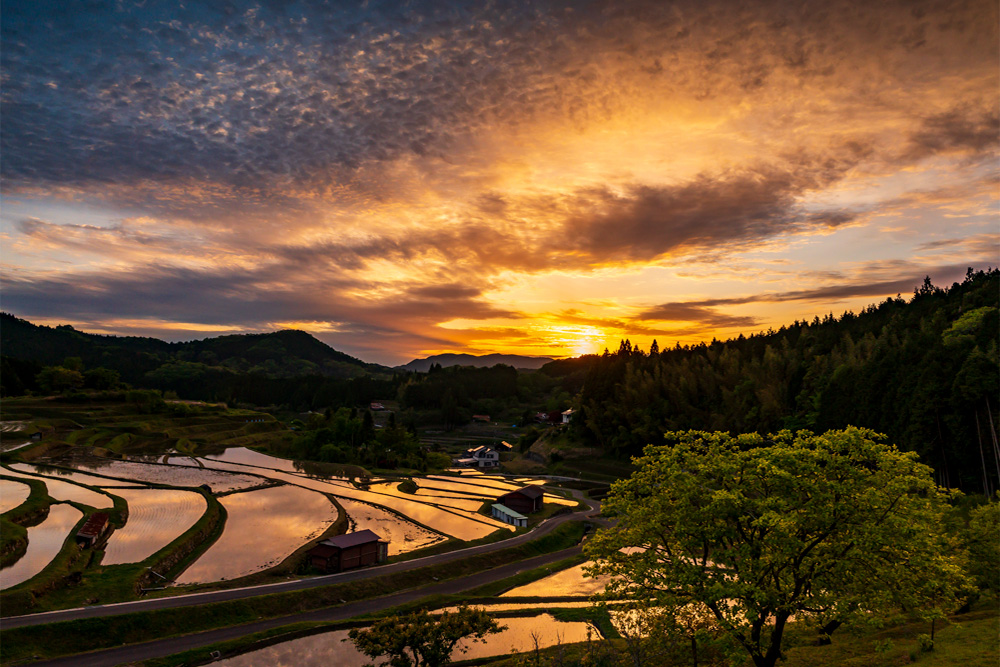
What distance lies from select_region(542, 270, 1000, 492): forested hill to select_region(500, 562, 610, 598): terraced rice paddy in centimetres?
3910

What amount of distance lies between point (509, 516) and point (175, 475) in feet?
155

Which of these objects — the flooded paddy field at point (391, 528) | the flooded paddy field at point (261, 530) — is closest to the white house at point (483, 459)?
the flooded paddy field at point (261, 530)

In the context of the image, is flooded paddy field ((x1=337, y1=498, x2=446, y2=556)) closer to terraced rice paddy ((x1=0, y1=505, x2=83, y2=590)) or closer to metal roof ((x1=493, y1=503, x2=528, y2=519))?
metal roof ((x1=493, y1=503, x2=528, y2=519))

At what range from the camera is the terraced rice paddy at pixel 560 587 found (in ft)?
121

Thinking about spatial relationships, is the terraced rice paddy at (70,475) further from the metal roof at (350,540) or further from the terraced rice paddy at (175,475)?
the metal roof at (350,540)

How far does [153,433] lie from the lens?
9700cm

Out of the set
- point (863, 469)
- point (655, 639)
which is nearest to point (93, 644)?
point (655, 639)

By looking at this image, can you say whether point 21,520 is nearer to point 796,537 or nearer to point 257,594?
point 257,594

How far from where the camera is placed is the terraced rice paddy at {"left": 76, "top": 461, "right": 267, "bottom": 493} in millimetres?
64312

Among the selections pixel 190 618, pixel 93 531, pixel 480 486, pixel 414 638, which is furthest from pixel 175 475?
pixel 414 638

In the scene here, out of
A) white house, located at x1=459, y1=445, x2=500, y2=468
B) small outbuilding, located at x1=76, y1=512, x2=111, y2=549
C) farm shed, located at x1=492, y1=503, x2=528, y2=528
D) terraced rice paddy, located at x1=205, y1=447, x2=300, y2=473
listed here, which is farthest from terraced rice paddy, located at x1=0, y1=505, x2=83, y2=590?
white house, located at x1=459, y1=445, x2=500, y2=468

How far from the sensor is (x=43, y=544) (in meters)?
37.8

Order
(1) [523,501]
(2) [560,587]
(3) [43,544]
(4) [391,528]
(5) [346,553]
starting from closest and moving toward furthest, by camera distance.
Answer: (3) [43,544] → (2) [560,587] → (5) [346,553] → (4) [391,528] → (1) [523,501]

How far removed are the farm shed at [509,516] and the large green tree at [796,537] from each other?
1498 inches
